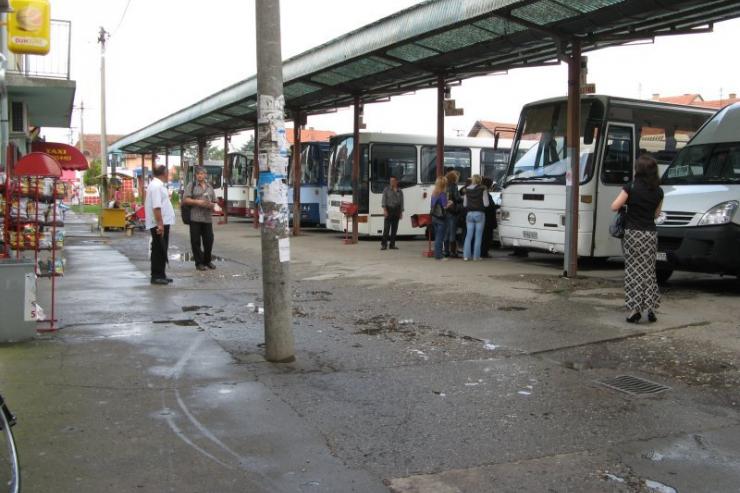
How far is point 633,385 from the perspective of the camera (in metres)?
5.53

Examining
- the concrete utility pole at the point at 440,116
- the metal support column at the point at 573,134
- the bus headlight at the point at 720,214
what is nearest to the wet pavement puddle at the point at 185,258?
the concrete utility pole at the point at 440,116

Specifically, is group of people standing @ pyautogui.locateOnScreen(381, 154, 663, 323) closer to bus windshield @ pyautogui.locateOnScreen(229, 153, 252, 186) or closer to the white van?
the white van

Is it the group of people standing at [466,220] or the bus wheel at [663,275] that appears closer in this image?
the group of people standing at [466,220]

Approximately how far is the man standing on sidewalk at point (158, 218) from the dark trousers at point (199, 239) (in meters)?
1.32

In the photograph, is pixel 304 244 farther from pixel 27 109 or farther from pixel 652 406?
pixel 652 406

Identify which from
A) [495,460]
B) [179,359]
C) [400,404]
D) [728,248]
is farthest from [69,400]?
[728,248]

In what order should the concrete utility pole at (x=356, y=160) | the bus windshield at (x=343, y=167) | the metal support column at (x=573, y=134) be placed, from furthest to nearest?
the bus windshield at (x=343, y=167), the concrete utility pole at (x=356, y=160), the metal support column at (x=573, y=134)

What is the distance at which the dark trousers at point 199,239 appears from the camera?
479 inches

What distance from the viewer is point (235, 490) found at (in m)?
3.62

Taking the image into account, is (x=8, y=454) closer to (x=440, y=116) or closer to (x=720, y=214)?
(x=720, y=214)

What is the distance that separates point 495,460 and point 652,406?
1.68m

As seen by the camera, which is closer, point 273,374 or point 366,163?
point 273,374

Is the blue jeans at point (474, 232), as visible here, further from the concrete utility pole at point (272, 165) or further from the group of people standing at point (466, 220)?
the concrete utility pole at point (272, 165)

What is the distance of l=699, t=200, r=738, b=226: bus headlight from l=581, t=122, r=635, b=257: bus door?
10.0 ft
